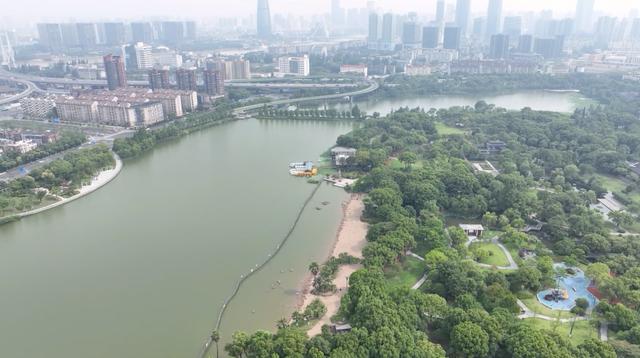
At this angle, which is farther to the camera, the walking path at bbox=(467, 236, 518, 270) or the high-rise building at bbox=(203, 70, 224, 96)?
the high-rise building at bbox=(203, 70, 224, 96)

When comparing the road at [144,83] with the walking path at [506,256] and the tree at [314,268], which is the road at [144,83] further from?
the tree at [314,268]

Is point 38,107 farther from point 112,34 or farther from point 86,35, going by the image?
point 112,34

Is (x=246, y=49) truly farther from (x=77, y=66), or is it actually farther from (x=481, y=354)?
(x=481, y=354)

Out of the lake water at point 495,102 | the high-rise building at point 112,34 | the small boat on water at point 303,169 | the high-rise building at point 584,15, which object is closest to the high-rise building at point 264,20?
the high-rise building at point 112,34

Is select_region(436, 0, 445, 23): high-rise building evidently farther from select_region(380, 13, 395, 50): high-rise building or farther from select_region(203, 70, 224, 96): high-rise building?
select_region(203, 70, 224, 96): high-rise building

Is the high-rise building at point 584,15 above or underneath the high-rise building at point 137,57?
above

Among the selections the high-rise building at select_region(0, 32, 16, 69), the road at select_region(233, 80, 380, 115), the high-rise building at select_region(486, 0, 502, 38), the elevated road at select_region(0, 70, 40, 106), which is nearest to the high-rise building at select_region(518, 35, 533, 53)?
the road at select_region(233, 80, 380, 115)

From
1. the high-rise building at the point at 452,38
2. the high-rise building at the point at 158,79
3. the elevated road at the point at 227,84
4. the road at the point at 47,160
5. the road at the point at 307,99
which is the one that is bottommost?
the road at the point at 47,160
